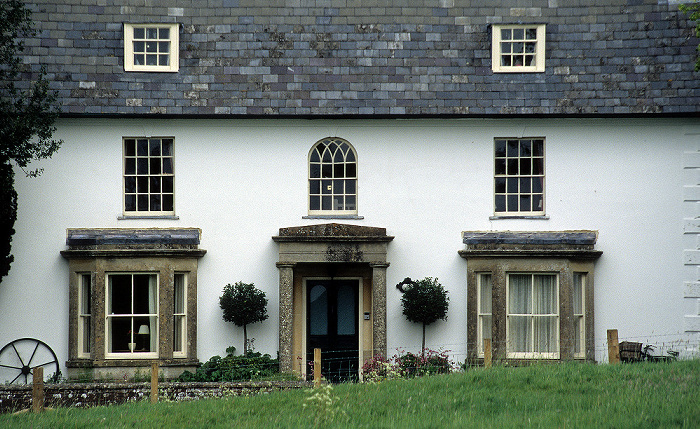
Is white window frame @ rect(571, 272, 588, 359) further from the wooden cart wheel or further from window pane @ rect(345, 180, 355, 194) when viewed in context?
the wooden cart wheel

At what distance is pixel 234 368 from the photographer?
56.1ft

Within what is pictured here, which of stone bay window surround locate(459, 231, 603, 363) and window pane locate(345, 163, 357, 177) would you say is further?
window pane locate(345, 163, 357, 177)

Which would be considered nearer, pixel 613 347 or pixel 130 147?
pixel 613 347

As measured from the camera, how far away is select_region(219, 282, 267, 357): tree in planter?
17.2 m

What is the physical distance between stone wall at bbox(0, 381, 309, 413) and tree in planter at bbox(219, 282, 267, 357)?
2057 mm

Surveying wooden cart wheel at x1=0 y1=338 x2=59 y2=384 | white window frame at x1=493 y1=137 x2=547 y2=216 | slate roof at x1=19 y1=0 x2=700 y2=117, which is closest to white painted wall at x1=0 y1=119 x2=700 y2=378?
white window frame at x1=493 y1=137 x2=547 y2=216

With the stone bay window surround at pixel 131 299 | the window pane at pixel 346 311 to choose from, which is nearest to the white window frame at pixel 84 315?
the stone bay window surround at pixel 131 299

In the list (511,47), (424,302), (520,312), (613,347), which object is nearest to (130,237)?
(424,302)

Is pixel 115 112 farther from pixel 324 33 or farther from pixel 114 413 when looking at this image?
pixel 114 413

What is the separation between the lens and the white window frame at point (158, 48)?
708 inches

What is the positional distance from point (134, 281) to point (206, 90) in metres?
4.28

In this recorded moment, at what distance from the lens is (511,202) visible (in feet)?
59.3

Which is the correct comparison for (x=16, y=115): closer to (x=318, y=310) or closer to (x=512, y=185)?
(x=318, y=310)

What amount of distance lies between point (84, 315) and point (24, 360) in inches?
58.7
